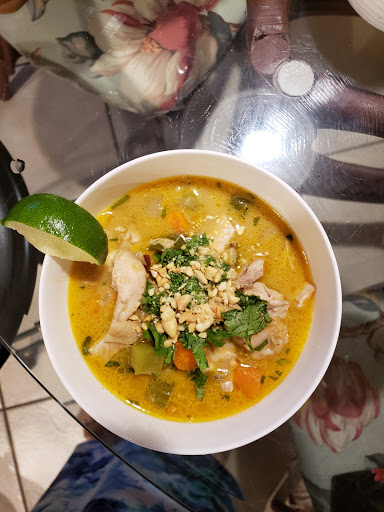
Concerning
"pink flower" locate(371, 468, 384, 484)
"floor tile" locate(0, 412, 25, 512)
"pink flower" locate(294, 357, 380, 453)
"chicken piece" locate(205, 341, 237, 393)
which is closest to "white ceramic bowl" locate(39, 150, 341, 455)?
"chicken piece" locate(205, 341, 237, 393)

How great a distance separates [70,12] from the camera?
1.96 metres

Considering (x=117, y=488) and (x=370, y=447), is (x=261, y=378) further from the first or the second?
(x=117, y=488)

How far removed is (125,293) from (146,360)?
10.0 inches

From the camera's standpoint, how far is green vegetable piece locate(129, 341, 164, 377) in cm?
163

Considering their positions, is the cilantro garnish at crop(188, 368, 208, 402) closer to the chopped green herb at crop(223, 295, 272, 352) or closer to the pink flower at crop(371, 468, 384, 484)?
the chopped green herb at crop(223, 295, 272, 352)

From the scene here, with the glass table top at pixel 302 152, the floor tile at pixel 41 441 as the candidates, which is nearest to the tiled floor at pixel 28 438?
the floor tile at pixel 41 441

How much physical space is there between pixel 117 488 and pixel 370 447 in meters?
1.14

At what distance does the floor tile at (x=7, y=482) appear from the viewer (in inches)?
83.7

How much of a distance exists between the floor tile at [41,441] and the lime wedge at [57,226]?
99 cm

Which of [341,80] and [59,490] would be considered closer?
[341,80]

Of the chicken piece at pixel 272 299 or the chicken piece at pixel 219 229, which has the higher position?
the chicken piece at pixel 219 229

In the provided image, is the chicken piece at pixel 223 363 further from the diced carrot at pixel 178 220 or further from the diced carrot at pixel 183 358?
the diced carrot at pixel 178 220

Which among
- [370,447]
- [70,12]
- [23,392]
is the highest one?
[70,12]

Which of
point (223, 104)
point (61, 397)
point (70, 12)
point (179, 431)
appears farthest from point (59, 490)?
point (70, 12)
